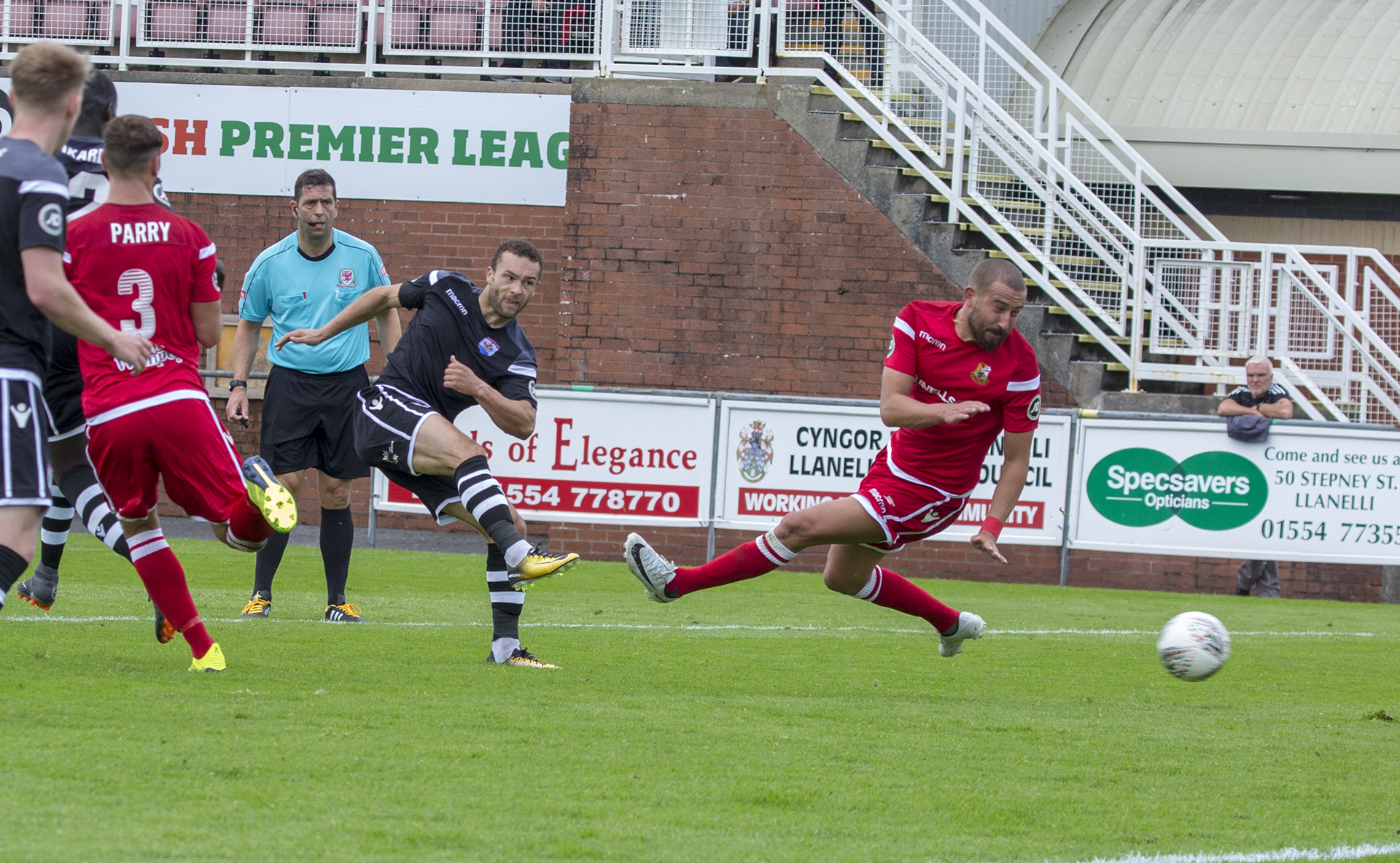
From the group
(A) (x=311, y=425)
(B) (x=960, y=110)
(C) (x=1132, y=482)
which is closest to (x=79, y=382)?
(A) (x=311, y=425)

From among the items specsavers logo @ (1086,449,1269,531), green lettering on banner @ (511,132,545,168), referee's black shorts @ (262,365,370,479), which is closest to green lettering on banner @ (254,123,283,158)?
green lettering on banner @ (511,132,545,168)

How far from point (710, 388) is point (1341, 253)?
638cm

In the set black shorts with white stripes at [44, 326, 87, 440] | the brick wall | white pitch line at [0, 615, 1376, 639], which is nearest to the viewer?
black shorts with white stripes at [44, 326, 87, 440]

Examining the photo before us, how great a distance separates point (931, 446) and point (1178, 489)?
7.42m

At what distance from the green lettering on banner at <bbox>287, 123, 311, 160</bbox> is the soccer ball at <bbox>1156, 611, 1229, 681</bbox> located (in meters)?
11.2

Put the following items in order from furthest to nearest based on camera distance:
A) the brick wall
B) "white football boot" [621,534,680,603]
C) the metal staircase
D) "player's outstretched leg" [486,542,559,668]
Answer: the brick wall < the metal staircase < "white football boot" [621,534,680,603] < "player's outstretched leg" [486,542,559,668]

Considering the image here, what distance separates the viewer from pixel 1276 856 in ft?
12.3

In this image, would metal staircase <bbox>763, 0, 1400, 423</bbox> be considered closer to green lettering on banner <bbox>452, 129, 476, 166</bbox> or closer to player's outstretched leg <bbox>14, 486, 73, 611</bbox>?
green lettering on banner <bbox>452, 129, 476, 166</bbox>

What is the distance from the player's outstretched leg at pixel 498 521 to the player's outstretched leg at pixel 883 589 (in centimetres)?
163

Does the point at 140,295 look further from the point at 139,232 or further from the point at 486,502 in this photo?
the point at 486,502

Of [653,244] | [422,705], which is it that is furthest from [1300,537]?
[422,705]

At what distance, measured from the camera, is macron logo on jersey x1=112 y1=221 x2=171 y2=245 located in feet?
17.9

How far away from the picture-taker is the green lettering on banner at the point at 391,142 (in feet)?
49.9

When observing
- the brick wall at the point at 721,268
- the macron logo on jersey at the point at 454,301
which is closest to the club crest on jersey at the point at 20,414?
the macron logo on jersey at the point at 454,301
